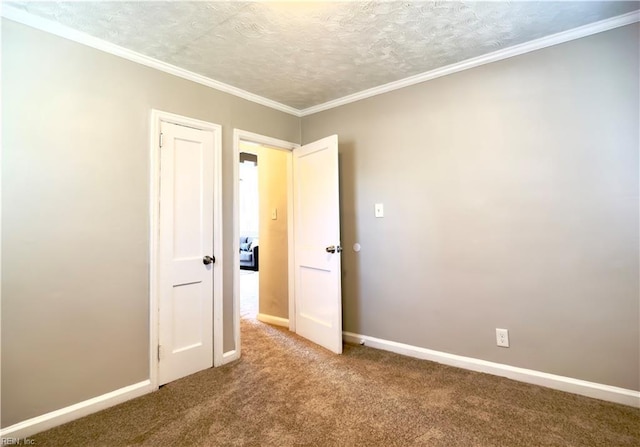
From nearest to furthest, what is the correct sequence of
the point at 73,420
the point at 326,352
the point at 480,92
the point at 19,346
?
1. the point at 19,346
2. the point at 73,420
3. the point at 480,92
4. the point at 326,352

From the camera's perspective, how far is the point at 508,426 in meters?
1.75

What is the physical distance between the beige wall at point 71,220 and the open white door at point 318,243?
135 cm

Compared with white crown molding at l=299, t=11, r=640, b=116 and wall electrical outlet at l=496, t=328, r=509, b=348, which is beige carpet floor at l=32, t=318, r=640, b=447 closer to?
wall electrical outlet at l=496, t=328, r=509, b=348

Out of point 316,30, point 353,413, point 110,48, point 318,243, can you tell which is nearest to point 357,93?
point 316,30

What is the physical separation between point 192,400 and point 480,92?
2935 mm

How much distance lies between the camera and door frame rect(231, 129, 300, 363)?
2740 millimetres

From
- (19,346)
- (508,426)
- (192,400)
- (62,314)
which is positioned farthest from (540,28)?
(19,346)

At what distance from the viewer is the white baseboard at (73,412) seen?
5.61 feet

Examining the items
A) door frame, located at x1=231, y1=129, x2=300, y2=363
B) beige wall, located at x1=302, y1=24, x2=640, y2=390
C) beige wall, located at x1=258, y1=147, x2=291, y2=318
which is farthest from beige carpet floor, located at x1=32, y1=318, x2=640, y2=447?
beige wall, located at x1=258, y1=147, x2=291, y2=318

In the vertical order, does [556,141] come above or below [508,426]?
above

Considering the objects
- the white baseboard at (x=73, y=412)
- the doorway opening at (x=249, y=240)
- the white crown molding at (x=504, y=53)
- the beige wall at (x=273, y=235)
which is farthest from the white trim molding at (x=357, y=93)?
the white baseboard at (x=73, y=412)

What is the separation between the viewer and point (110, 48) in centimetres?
208

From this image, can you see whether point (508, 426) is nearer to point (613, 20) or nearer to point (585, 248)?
point (585, 248)

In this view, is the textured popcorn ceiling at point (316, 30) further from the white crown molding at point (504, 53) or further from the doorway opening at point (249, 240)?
the doorway opening at point (249, 240)
